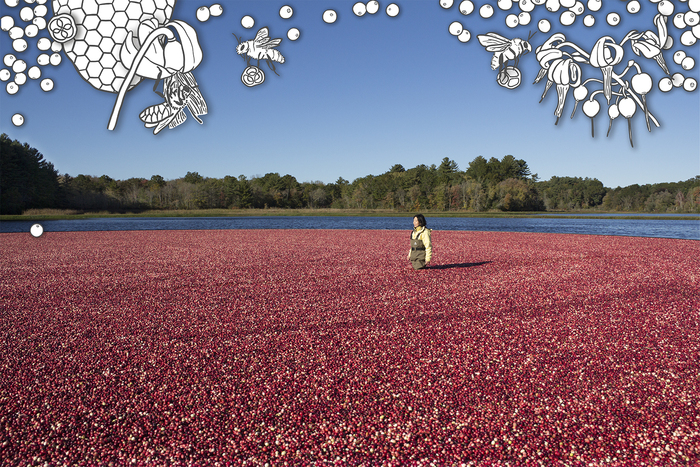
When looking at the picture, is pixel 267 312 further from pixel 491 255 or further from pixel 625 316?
pixel 491 255

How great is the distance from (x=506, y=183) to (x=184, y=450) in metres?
102

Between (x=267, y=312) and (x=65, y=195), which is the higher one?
(x=65, y=195)

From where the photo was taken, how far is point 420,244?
10031mm

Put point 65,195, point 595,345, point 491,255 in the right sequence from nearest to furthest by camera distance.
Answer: point 595,345, point 491,255, point 65,195

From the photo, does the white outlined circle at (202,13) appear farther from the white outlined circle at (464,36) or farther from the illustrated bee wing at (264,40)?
→ the white outlined circle at (464,36)

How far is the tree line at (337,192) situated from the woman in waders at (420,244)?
2463 inches

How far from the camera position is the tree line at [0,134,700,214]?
60.8 m

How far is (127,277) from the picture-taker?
9.91 metres

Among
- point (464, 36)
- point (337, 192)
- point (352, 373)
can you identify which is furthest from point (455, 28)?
point (337, 192)

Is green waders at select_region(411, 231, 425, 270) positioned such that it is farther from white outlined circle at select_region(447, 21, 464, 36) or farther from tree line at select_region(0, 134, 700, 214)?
tree line at select_region(0, 134, 700, 214)

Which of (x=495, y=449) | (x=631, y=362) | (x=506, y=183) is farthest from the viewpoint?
(x=506, y=183)

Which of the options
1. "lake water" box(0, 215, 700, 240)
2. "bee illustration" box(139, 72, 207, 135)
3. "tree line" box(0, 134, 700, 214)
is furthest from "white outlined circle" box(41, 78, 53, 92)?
"tree line" box(0, 134, 700, 214)

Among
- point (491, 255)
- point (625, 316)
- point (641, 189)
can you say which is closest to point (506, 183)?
point (641, 189)

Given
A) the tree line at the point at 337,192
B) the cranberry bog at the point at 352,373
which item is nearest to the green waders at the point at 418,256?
the cranberry bog at the point at 352,373
